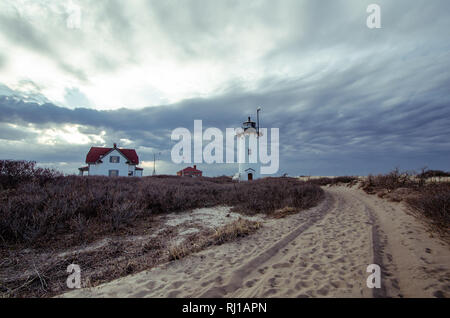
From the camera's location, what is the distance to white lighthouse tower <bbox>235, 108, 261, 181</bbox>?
25469 mm

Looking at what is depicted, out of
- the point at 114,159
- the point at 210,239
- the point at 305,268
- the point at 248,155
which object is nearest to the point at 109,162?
the point at 114,159

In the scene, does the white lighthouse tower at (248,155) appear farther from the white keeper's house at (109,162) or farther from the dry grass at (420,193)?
the white keeper's house at (109,162)

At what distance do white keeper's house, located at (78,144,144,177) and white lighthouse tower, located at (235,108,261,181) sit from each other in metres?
18.2

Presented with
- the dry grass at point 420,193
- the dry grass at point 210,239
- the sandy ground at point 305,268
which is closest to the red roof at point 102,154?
the dry grass at point 210,239

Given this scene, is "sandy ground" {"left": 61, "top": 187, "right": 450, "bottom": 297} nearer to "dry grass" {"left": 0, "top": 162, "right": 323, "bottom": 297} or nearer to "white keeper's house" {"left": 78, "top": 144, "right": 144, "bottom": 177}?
"dry grass" {"left": 0, "top": 162, "right": 323, "bottom": 297}

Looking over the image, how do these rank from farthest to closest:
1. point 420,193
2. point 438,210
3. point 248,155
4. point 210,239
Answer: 1. point 248,155
2. point 420,193
3. point 438,210
4. point 210,239

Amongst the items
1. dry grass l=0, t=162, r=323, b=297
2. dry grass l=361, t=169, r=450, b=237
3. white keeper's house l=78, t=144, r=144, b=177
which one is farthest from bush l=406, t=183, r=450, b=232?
white keeper's house l=78, t=144, r=144, b=177

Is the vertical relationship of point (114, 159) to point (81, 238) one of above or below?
above

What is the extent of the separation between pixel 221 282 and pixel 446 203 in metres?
6.47

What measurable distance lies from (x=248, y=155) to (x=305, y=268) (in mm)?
22613

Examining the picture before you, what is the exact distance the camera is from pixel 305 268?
3432mm

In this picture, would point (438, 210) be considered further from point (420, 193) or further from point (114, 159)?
point (114, 159)
